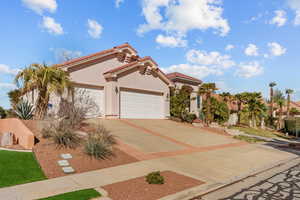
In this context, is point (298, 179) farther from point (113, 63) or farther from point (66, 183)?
point (113, 63)

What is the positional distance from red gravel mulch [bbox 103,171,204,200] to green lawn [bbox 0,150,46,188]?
239 centimetres

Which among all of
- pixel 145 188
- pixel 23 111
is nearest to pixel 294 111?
pixel 145 188

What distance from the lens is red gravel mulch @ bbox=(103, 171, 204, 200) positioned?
4953mm

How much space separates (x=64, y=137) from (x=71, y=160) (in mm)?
1486

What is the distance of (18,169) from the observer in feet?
20.5

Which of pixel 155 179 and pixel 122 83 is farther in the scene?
pixel 122 83

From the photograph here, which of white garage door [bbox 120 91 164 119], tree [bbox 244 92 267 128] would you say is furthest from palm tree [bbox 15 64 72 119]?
tree [bbox 244 92 267 128]

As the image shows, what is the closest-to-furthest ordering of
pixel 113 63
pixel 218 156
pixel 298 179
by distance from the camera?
pixel 298 179, pixel 218 156, pixel 113 63

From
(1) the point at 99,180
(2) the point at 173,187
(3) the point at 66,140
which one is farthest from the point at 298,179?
(3) the point at 66,140

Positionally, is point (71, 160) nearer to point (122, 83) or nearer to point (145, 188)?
point (145, 188)

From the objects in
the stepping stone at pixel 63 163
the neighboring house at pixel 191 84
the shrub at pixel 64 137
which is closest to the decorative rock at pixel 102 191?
the stepping stone at pixel 63 163

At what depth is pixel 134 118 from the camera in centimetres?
1817

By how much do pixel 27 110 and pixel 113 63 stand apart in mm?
8564

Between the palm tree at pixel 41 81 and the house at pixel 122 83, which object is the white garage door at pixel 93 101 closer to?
the house at pixel 122 83
